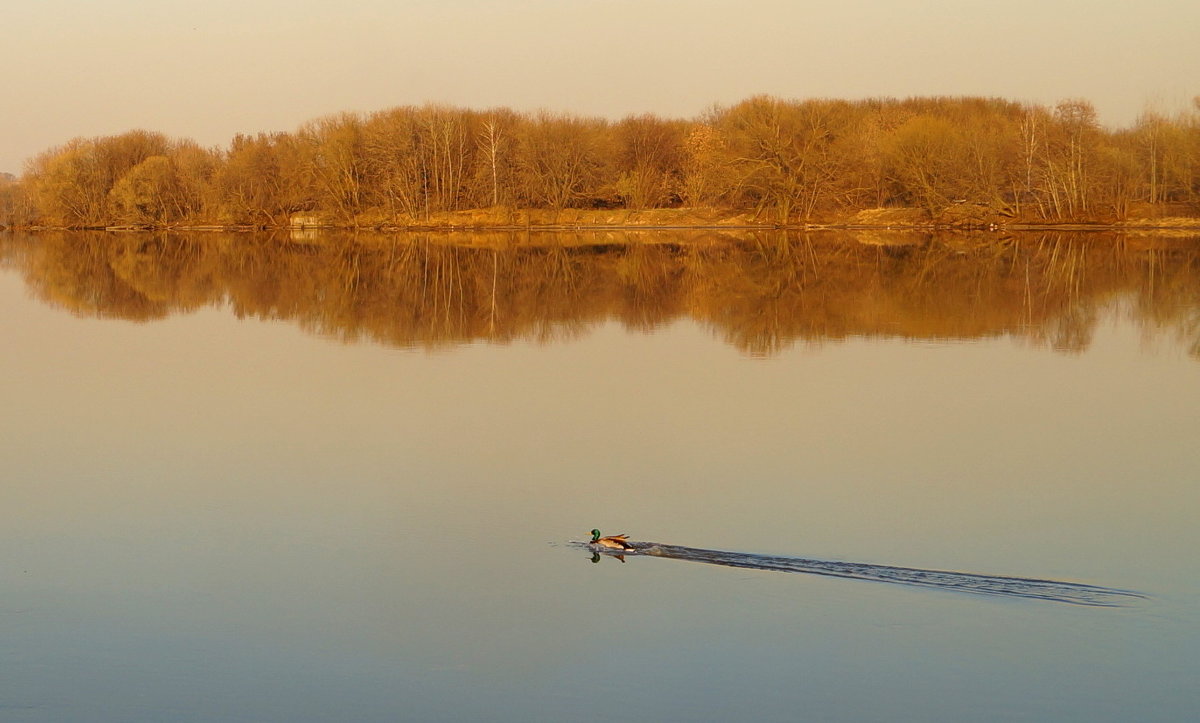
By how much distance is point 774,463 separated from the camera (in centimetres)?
1052

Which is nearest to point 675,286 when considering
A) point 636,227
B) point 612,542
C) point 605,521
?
point 605,521

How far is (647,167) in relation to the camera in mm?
62375

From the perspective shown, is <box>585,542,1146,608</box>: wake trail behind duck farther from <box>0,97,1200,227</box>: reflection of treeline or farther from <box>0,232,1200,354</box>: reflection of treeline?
<box>0,97,1200,227</box>: reflection of treeline

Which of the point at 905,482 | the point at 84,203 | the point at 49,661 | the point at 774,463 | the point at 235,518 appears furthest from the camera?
the point at 84,203

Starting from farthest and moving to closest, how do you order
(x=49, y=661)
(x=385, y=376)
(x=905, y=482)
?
1. (x=385, y=376)
2. (x=905, y=482)
3. (x=49, y=661)

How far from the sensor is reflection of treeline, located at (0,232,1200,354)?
20.0 m

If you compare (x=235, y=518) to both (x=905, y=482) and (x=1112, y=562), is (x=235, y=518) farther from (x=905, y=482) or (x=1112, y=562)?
(x=1112, y=562)

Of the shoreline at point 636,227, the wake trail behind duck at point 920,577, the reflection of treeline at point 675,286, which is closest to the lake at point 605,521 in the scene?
the wake trail behind duck at point 920,577

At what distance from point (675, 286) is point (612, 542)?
1925 centimetres

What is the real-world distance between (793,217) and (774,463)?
46.5 m

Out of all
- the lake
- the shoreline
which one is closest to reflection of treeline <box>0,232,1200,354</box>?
the lake

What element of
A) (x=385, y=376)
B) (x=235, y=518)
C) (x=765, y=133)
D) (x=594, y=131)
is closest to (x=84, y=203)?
(x=594, y=131)

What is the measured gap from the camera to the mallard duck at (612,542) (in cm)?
806

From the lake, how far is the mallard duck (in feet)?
0.41
